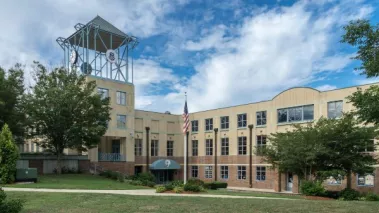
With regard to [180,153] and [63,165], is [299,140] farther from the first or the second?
[180,153]

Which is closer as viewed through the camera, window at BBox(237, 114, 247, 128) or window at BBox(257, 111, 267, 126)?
window at BBox(257, 111, 267, 126)

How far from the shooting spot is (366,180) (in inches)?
1298

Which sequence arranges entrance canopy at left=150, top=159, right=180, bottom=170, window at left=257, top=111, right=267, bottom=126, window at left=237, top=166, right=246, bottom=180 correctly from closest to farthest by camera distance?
window at left=257, top=111, right=267, bottom=126, window at left=237, top=166, right=246, bottom=180, entrance canopy at left=150, top=159, right=180, bottom=170

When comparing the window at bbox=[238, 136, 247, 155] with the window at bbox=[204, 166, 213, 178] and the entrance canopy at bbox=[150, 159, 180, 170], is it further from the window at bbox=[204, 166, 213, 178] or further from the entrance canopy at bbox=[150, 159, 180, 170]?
the entrance canopy at bbox=[150, 159, 180, 170]

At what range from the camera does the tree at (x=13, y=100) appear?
28.0 m

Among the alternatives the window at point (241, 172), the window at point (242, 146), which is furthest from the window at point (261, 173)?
the window at point (242, 146)

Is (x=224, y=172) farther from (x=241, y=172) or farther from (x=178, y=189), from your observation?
(x=178, y=189)

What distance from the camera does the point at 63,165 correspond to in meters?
35.5

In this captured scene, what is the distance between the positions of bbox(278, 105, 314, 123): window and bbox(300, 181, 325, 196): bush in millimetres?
14899

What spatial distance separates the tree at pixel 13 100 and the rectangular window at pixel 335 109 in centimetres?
2708

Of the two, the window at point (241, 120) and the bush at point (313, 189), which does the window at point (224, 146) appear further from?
the bush at point (313, 189)

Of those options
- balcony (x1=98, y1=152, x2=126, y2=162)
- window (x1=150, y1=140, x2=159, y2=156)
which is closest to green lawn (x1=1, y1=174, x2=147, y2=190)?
balcony (x1=98, y1=152, x2=126, y2=162)

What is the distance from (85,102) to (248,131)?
20.1 meters

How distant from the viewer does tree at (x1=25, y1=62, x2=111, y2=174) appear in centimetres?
3023
